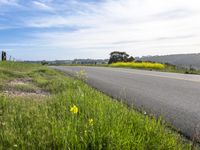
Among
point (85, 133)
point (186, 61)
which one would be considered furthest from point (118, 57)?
point (85, 133)

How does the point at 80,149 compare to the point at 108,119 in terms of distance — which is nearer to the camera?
the point at 80,149

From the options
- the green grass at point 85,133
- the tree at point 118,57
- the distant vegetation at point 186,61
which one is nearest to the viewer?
the green grass at point 85,133

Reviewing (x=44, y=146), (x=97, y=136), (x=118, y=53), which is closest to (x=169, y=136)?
(x=97, y=136)

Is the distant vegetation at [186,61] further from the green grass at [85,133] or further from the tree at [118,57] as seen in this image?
the green grass at [85,133]

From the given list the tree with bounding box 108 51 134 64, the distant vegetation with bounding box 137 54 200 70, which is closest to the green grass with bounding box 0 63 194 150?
the distant vegetation with bounding box 137 54 200 70

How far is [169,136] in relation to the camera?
543 cm

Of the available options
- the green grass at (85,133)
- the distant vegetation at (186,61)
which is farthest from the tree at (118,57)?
the green grass at (85,133)

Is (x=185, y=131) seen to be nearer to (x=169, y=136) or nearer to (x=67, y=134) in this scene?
(x=169, y=136)

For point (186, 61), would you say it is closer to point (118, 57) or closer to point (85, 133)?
point (118, 57)

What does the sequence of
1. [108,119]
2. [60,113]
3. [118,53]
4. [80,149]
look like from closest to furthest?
[80,149]
[108,119]
[60,113]
[118,53]

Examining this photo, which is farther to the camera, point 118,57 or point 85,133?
point 118,57

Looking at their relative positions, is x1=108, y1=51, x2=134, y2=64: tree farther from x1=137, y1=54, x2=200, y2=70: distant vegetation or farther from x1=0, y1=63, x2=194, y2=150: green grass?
x1=0, y1=63, x2=194, y2=150: green grass

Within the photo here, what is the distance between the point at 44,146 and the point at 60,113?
1.74 metres

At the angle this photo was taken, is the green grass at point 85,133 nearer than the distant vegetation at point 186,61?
Yes
